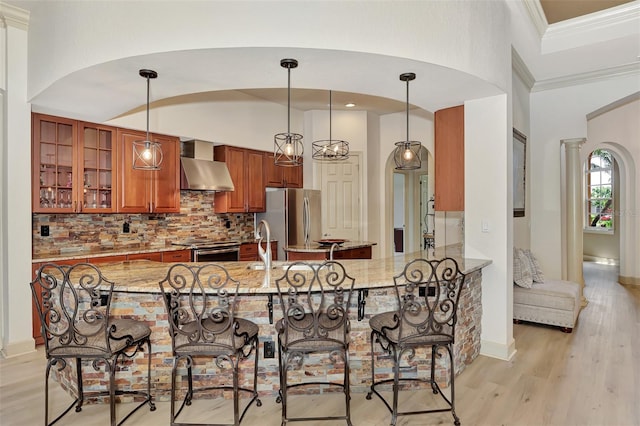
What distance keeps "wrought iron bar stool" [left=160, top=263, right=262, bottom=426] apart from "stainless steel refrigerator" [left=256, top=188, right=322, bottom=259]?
3368 mm

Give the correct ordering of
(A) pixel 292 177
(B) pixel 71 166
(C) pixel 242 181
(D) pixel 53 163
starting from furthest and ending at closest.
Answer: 1. (A) pixel 292 177
2. (C) pixel 242 181
3. (B) pixel 71 166
4. (D) pixel 53 163

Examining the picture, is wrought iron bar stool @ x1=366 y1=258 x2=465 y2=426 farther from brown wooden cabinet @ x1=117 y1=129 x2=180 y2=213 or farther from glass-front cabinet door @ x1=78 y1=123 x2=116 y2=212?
glass-front cabinet door @ x1=78 y1=123 x2=116 y2=212

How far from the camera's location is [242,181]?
19.8 feet

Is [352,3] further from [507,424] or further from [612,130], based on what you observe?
[612,130]

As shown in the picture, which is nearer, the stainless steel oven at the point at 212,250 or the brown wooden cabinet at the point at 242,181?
the stainless steel oven at the point at 212,250

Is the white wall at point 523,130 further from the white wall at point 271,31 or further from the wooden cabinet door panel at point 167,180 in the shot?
the wooden cabinet door panel at point 167,180

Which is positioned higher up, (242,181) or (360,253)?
(242,181)

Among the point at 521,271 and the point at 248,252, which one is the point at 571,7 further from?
the point at 248,252

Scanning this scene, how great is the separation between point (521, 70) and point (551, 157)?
1423mm

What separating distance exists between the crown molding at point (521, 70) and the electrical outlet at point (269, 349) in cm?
393

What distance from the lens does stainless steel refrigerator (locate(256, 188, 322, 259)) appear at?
611 centimetres

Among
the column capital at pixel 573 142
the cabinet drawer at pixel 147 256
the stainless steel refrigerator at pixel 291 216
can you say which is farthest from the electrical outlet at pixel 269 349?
the column capital at pixel 573 142

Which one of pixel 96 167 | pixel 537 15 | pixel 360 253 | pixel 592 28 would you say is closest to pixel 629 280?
pixel 592 28

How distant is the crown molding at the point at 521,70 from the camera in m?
4.40
